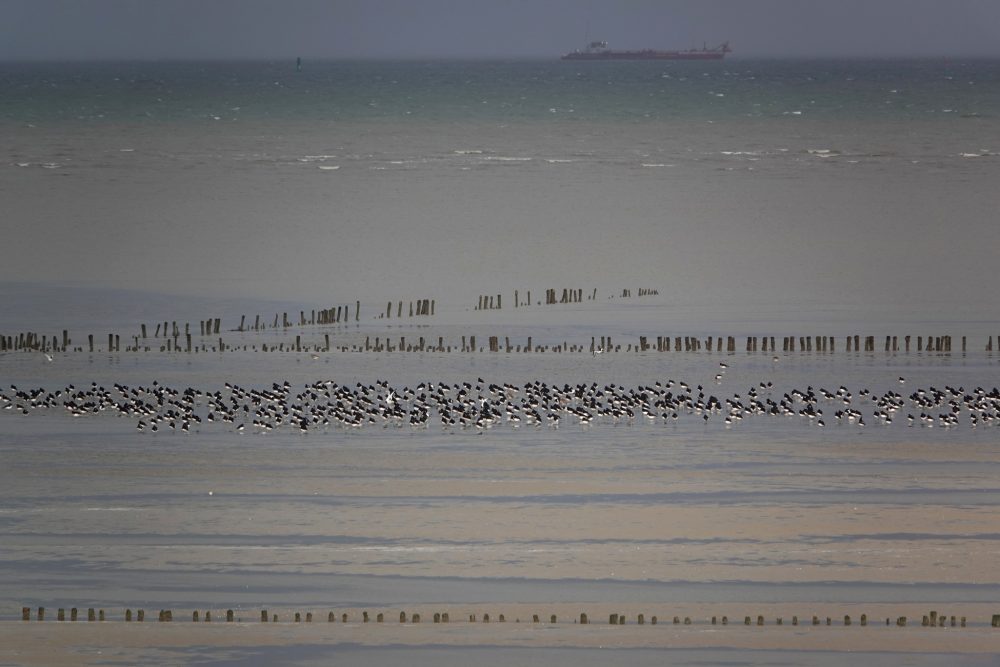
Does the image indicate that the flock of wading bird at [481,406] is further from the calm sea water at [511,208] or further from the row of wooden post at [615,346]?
the calm sea water at [511,208]

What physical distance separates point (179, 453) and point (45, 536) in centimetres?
605

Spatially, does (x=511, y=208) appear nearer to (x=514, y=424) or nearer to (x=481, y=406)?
(x=481, y=406)

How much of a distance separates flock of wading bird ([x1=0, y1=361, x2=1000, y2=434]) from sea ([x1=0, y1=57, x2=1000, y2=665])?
0.61ft

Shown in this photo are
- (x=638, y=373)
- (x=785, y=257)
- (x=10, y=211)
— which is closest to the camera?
(x=638, y=373)

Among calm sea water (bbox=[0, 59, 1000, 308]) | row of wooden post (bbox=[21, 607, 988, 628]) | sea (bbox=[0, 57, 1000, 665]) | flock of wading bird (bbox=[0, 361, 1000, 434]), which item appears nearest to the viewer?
row of wooden post (bbox=[21, 607, 988, 628])

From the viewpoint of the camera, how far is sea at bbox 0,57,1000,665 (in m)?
20.7

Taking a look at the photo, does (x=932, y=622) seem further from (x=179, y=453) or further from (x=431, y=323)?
(x=431, y=323)

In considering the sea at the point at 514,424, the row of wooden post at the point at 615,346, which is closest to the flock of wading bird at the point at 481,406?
the sea at the point at 514,424

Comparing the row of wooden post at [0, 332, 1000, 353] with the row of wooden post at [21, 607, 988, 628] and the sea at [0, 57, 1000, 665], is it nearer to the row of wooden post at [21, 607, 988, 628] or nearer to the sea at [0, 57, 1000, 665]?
the sea at [0, 57, 1000, 665]

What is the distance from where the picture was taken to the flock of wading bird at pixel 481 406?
103 ft

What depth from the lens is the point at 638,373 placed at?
37.3 metres

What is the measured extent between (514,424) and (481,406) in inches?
32.7

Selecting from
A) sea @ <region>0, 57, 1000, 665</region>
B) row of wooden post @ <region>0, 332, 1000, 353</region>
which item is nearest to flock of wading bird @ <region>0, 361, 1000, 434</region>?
sea @ <region>0, 57, 1000, 665</region>

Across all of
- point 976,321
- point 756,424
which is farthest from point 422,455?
point 976,321
